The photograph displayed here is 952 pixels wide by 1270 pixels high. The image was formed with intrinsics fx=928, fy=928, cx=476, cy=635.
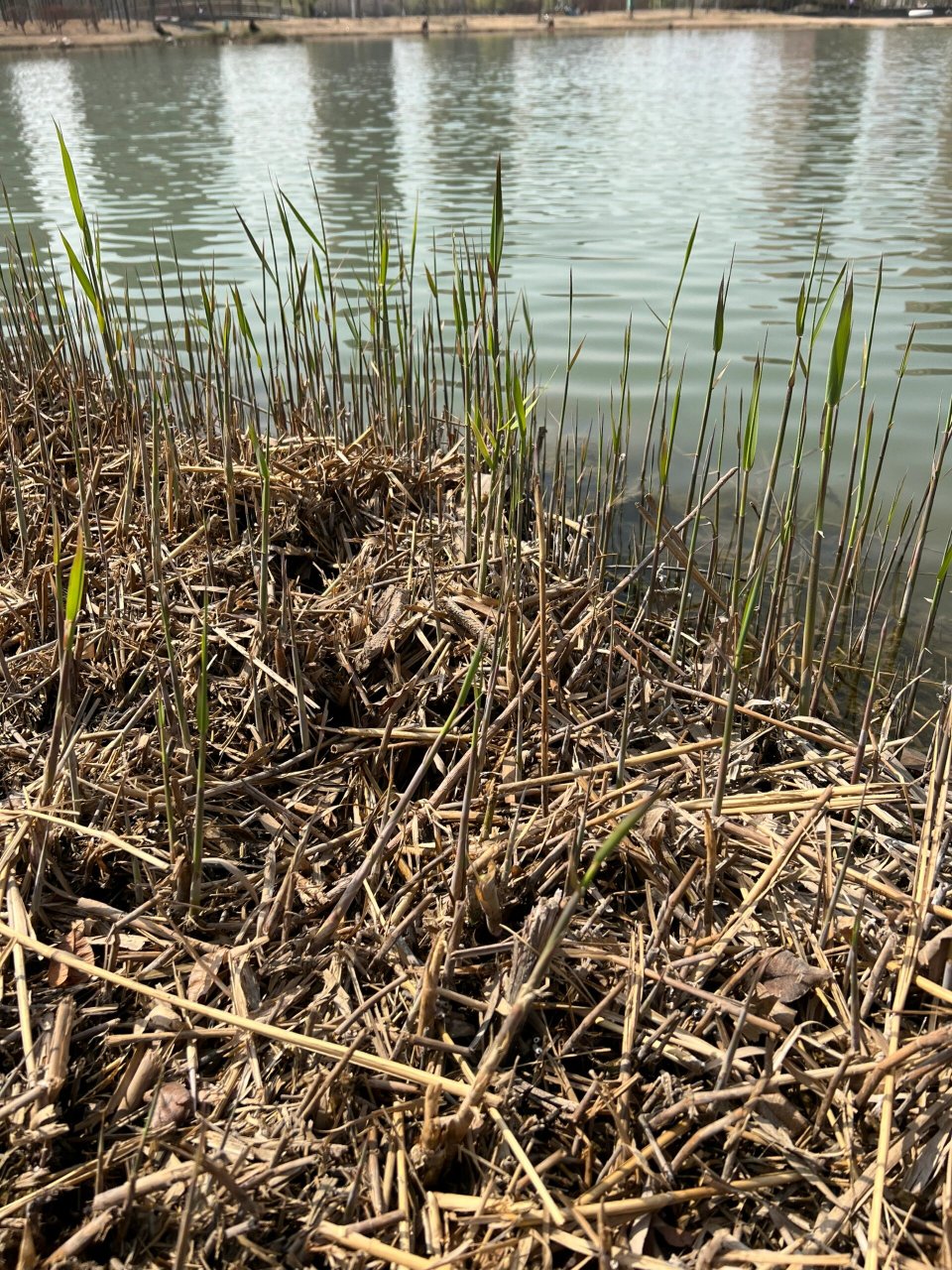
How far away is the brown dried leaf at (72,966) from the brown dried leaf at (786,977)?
101 cm

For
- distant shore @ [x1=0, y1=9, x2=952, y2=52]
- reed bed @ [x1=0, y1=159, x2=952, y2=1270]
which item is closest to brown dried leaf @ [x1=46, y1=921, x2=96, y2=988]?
reed bed @ [x1=0, y1=159, x2=952, y2=1270]

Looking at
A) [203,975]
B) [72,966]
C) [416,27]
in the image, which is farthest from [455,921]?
[416,27]

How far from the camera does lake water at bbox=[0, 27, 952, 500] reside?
570 centimetres

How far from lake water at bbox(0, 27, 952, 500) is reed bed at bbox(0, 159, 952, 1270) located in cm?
143

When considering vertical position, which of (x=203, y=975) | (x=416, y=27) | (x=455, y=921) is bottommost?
(x=203, y=975)

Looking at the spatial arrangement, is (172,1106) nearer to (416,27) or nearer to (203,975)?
(203,975)

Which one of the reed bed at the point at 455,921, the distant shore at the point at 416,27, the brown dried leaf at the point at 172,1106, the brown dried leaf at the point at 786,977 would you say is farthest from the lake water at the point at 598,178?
the distant shore at the point at 416,27

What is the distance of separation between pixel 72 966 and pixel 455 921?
0.58 m

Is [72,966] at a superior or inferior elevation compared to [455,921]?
inferior

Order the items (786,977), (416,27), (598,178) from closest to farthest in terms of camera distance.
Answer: (786,977)
(598,178)
(416,27)

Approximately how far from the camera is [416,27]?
50219 mm

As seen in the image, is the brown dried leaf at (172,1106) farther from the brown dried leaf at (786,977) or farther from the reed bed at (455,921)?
the brown dried leaf at (786,977)

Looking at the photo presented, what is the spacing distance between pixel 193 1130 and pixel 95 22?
50.1m

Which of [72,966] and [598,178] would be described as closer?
[72,966]
